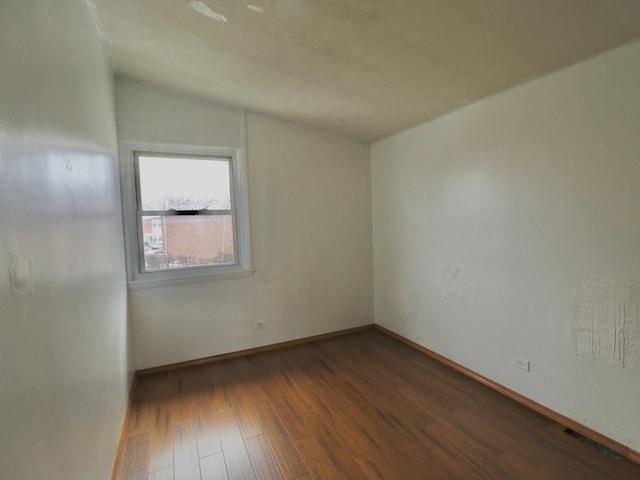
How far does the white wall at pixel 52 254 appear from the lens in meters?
0.76

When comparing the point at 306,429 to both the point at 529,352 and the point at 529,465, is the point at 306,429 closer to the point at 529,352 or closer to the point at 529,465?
the point at 529,465

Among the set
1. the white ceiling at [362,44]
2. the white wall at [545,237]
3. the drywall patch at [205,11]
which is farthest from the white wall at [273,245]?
the drywall patch at [205,11]

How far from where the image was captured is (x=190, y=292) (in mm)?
2951

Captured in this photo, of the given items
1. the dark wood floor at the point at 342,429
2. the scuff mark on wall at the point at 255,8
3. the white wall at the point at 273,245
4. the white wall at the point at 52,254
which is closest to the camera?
the white wall at the point at 52,254

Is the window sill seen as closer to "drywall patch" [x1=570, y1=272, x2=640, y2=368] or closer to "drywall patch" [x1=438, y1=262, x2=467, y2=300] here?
"drywall patch" [x1=438, y1=262, x2=467, y2=300]

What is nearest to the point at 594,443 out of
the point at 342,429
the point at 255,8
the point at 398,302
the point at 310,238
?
the point at 342,429

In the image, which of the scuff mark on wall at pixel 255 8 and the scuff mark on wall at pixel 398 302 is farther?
the scuff mark on wall at pixel 398 302

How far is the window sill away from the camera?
276 centimetres

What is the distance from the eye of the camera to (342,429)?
2018 millimetres

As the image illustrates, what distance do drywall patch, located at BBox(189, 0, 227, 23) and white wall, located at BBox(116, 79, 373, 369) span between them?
1.36 metres

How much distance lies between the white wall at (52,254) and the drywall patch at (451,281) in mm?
2624

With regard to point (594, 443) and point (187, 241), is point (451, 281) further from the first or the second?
point (187, 241)

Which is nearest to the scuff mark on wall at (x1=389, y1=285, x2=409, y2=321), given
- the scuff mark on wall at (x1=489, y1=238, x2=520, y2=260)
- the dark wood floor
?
the dark wood floor

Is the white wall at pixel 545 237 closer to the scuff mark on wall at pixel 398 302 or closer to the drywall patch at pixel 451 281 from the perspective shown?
the drywall patch at pixel 451 281
